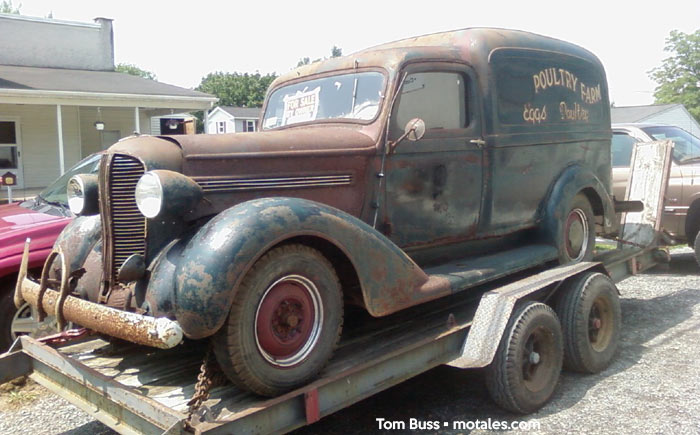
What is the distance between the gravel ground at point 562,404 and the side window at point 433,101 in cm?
179

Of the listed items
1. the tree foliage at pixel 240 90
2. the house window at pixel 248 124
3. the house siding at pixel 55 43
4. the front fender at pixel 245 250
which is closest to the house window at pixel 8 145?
the house siding at pixel 55 43

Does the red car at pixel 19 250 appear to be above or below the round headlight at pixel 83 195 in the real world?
below

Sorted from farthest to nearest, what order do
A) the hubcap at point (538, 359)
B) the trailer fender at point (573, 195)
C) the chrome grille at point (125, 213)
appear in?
the trailer fender at point (573, 195) → the hubcap at point (538, 359) → the chrome grille at point (125, 213)

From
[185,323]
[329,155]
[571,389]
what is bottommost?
[571,389]

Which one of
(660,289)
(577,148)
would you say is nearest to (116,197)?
(577,148)

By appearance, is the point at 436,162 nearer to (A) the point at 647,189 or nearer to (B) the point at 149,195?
(B) the point at 149,195

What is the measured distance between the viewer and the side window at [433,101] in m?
4.14

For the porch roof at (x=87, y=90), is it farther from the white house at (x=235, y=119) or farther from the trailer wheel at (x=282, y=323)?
the white house at (x=235, y=119)

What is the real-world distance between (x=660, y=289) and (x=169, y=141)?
20.1 feet

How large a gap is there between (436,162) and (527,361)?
4.65 ft

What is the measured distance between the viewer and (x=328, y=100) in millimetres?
4402

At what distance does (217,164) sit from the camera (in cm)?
328

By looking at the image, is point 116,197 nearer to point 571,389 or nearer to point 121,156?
point 121,156

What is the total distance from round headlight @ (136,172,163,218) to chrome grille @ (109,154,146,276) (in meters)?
0.19
